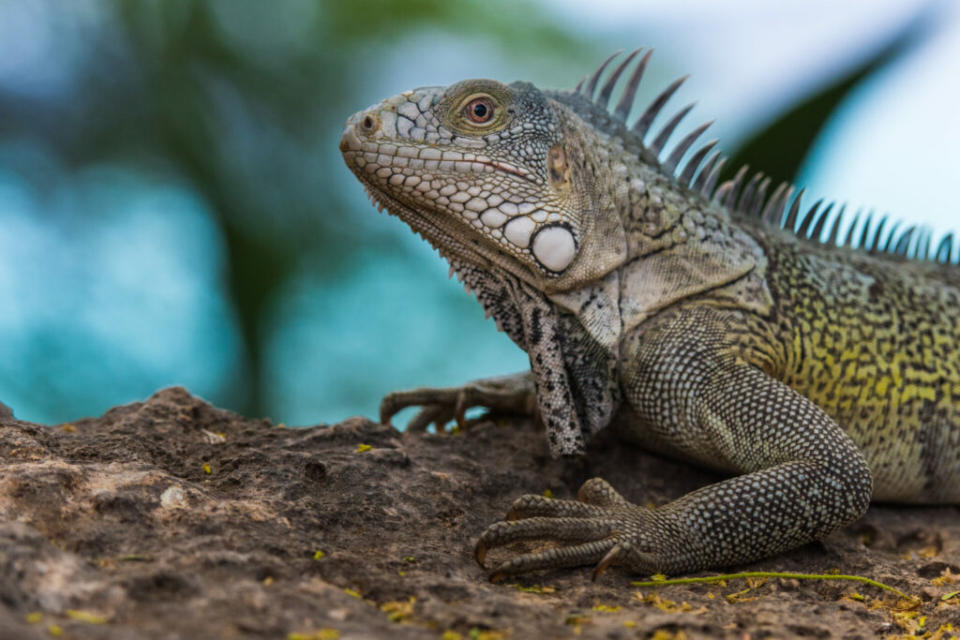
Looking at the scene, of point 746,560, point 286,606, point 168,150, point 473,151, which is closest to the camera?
point 286,606

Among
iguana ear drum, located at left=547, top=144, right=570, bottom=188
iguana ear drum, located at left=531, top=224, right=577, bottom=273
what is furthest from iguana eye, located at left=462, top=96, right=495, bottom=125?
iguana ear drum, located at left=531, top=224, right=577, bottom=273

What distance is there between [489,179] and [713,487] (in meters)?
1.71

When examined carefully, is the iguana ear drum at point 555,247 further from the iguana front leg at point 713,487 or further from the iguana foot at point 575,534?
the iguana foot at point 575,534

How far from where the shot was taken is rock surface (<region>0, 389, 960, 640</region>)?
217 centimetres

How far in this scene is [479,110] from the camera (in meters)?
3.83

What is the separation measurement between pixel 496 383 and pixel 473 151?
1.80 meters

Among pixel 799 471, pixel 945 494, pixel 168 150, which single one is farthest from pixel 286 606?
pixel 168 150

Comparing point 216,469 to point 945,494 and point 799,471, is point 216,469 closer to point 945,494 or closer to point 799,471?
point 799,471

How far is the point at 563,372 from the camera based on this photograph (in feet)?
12.8

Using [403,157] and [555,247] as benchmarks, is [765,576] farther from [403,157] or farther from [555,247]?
[403,157]

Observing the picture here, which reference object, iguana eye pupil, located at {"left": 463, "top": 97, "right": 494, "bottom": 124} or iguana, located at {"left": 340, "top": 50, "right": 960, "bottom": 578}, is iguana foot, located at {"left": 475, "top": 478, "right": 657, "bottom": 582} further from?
iguana eye pupil, located at {"left": 463, "top": 97, "right": 494, "bottom": 124}

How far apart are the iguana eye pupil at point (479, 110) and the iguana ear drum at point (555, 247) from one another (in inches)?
24.1

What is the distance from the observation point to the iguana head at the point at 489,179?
3682mm

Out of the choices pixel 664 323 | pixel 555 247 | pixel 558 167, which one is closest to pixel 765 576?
pixel 664 323
